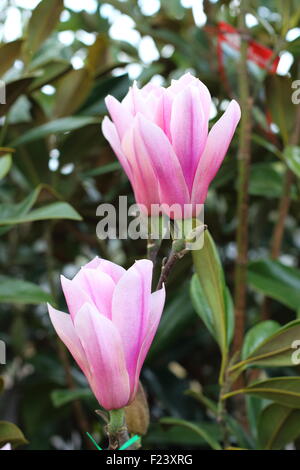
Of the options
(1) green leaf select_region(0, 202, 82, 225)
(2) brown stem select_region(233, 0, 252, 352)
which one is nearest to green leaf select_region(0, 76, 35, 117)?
(1) green leaf select_region(0, 202, 82, 225)

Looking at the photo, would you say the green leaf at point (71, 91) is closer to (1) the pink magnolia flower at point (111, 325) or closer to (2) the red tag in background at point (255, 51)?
(2) the red tag in background at point (255, 51)

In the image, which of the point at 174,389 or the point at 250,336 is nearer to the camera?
the point at 250,336

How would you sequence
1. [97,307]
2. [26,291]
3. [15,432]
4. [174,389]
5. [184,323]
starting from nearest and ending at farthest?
[97,307]
[15,432]
[26,291]
[184,323]
[174,389]

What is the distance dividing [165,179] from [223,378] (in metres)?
0.23

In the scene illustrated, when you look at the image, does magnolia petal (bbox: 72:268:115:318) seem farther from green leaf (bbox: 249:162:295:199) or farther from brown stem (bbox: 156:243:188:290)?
green leaf (bbox: 249:162:295:199)

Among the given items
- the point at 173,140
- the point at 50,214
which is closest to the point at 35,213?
the point at 50,214

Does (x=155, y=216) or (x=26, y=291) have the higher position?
(x=155, y=216)

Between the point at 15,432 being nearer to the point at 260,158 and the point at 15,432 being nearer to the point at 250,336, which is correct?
the point at 250,336

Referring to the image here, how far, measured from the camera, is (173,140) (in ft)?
1.22

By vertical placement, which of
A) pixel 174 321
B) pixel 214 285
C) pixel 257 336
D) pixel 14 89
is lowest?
pixel 174 321

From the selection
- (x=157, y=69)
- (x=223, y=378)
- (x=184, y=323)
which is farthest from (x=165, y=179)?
(x=157, y=69)

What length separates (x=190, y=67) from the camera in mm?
967

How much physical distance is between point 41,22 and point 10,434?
0.43 m

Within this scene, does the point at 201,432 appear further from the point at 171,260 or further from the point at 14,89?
the point at 14,89
